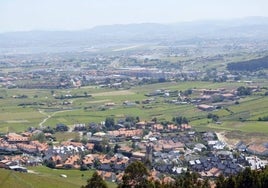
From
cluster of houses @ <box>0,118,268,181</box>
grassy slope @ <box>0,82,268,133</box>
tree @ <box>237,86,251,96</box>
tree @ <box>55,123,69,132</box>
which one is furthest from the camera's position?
tree @ <box>237,86,251,96</box>

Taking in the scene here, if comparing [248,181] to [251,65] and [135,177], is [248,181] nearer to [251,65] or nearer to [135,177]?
[135,177]

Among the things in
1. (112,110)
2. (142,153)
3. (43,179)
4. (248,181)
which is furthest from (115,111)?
(248,181)

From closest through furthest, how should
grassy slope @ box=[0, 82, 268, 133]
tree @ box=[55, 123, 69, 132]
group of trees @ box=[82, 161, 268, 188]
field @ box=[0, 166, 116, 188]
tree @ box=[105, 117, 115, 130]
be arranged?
1. group of trees @ box=[82, 161, 268, 188]
2. field @ box=[0, 166, 116, 188]
3. tree @ box=[55, 123, 69, 132]
4. tree @ box=[105, 117, 115, 130]
5. grassy slope @ box=[0, 82, 268, 133]

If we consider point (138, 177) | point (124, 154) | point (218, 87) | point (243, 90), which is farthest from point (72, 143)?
point (218, 87)

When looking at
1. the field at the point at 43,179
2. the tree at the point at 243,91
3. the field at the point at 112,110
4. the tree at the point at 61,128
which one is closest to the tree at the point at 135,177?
the field at the point at 43,179

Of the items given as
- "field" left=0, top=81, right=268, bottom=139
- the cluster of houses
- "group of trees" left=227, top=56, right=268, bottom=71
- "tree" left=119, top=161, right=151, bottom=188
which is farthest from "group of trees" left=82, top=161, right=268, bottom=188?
"group of trees" left=227, top=56, right=268, bottom=71

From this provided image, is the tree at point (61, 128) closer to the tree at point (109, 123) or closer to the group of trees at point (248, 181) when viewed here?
the tree at point (109, 123)

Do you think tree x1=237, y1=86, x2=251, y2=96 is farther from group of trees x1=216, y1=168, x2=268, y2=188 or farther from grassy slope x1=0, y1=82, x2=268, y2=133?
group of trees x1=216, y1=168, x2=268, y2=188
